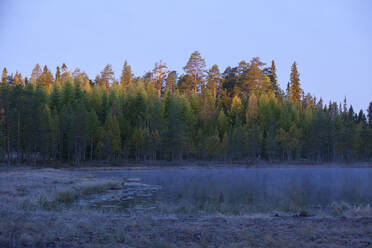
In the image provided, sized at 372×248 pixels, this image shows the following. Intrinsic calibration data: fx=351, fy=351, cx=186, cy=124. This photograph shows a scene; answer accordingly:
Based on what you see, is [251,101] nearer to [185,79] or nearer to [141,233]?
[185,79]

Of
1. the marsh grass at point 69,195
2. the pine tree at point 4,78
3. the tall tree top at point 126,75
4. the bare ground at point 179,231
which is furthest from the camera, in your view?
the tall tree top at point 126,75

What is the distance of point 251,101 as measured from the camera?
258 ft

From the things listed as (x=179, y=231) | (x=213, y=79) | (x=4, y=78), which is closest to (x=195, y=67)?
(x=213, y=79)

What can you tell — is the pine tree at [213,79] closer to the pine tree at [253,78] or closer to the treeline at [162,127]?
the treeline at [162,127]

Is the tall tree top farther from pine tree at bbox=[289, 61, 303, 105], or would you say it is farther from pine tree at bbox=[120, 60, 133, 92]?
pine tree at bbox=[289, 61, 303, 105]

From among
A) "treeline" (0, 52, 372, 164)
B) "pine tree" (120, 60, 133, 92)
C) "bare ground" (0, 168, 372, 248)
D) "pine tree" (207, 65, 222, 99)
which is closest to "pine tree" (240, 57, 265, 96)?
"treeline" (0, 52, 372, 164)

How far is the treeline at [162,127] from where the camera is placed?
55.8 meters

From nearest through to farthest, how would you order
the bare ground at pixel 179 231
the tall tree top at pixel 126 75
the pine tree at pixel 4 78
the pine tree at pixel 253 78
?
the bare ground at pixel 179 231, the pine tree at pixel 4 78, the pine tree at pixel 253 78, the tall tree top at pixel 126 75

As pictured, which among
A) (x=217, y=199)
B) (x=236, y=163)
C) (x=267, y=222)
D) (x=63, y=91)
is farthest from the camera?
(x=63, y=91)

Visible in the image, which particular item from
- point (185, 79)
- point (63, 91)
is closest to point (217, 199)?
point (63, 91)

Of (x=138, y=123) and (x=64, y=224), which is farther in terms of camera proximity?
(x=138, y=123)

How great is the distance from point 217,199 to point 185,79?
75.4 metres

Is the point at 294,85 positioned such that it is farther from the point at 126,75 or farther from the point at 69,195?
the point at 69,195

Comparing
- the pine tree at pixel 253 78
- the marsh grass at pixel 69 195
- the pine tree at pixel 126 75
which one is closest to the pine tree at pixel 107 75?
the pine tree at pixel 126 75
